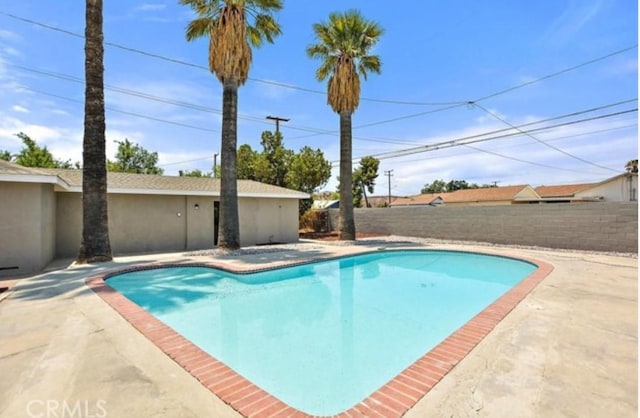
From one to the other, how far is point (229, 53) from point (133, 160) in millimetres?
29475

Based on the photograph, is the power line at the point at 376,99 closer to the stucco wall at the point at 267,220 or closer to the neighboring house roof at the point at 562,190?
the stucco wall at the point at 267,220

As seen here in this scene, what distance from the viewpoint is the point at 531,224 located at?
15172mm

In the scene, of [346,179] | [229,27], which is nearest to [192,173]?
[346,179]

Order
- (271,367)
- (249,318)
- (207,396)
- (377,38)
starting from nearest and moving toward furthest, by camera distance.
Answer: (207,396) < (271,367) < (249,318) < (377,38)

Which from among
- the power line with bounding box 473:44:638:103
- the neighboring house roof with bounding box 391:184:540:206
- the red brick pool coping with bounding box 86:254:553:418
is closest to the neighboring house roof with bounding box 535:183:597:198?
the neighboring house roof with bounding box 391:184:540:206

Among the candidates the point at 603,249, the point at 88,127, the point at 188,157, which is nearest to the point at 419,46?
the point at 603,249

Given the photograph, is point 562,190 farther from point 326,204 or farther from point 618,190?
point 326,204

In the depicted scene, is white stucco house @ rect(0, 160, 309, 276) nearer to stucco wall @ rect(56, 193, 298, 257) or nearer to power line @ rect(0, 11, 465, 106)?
stucco wall @ rect(56, 193, 298, 257)

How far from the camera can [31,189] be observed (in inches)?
382

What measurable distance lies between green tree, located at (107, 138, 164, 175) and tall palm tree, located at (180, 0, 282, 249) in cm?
2650

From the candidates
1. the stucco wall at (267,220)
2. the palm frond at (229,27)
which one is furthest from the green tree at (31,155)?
the palm frond at (229,27)

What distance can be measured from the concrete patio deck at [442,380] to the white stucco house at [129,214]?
4822 millimetres

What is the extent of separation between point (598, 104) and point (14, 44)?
27.0 meters

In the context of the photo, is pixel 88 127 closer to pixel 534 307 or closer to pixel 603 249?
pixel 534 307
